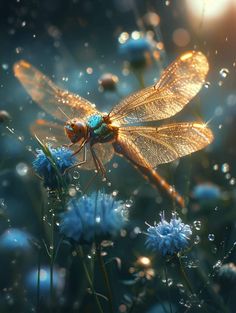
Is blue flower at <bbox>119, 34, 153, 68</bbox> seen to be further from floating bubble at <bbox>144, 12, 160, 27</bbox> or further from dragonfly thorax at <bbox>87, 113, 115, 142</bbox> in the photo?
dragonfly thorax at <bbox>87, 113, 115, 142</bbox>

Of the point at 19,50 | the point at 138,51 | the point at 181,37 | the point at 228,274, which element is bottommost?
the point at 228,274

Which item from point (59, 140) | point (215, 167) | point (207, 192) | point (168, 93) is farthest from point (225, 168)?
point (59, 140)

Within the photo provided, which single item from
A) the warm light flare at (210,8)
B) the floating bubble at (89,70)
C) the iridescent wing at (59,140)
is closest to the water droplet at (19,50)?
the floating bubble at (89,70)

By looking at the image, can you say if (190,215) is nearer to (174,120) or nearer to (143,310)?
(143,310)

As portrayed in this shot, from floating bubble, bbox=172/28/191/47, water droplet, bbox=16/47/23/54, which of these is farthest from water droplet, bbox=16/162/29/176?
floating bubble, bbox=172/28/191/47

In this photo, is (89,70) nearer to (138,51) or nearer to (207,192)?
(138,51)

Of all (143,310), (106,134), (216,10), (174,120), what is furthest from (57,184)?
(216,10)
